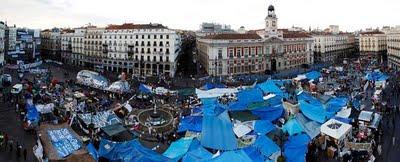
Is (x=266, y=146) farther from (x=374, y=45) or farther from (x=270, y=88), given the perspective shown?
(x=374, y=45)

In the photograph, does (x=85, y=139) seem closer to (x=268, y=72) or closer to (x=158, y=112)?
(x=158, y=112)

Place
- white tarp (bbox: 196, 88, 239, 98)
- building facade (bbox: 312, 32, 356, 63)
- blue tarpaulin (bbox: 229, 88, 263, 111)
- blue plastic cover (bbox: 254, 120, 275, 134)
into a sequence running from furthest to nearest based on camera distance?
1. building facade (bbox: 312, 32, 356, 63)
2. white tarp (bbox: 196, 88, 239, 98)
3. blue tarpaulin (bbox: 229, 88, 263, 111)
4. blue plastic cover (bbox: 254, 120, 275, 134)

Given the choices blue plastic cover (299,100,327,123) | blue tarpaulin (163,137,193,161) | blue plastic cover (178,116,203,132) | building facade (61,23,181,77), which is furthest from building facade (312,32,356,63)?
blue tarpaulin (163,137,193,161)

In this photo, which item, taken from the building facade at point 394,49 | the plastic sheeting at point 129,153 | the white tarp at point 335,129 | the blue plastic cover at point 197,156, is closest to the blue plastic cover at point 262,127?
the white tarp at point 335,129

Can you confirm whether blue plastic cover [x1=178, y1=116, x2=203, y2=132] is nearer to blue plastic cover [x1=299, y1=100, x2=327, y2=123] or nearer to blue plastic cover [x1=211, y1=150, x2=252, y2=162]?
blue plastic cover [x1=299, y1=100, x2=327, y2=123]

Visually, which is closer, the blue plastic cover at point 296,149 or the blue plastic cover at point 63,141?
the blue plastic cover at point 63,141

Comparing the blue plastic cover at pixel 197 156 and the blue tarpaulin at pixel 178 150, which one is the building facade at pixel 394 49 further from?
the blue plastic cover at pixel 197 156

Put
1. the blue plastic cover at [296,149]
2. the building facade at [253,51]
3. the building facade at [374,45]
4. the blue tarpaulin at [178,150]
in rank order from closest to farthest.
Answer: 1. the blue tarpaulin at [178,150]
2. the blue plastic cover at [296,149]
3. the building facade at [253,51]
4. the building facade at [374,45]
